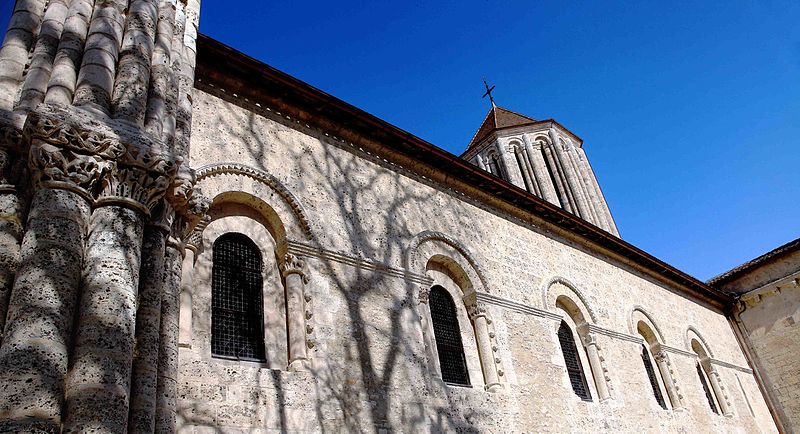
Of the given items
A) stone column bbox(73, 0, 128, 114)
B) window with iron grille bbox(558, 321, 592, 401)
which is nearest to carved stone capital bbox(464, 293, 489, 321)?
window with iron grille bbox(558, 321, 592, 401)

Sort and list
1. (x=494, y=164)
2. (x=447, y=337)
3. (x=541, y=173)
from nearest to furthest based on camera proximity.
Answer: (x=447, y=337) → (x=541, y=173) → (x=494, y=164)

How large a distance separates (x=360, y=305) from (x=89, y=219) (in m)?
3.75

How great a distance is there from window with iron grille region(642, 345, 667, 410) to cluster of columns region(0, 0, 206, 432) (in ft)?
34.5

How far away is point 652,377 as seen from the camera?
1186 cm

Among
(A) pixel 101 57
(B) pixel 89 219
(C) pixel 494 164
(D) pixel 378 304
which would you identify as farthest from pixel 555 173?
(B) pixel 89 219

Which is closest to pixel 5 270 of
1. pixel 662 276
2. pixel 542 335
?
pixel 542 335

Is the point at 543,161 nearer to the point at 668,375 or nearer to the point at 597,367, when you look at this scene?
the point at 668,375

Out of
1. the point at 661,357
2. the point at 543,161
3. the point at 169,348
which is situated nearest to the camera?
the point at 169,348

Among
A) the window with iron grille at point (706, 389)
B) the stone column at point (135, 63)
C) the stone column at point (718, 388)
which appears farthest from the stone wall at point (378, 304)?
the stone column at point (718, 388)

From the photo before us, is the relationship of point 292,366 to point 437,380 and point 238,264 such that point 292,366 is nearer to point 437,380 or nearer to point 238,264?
point 238,264

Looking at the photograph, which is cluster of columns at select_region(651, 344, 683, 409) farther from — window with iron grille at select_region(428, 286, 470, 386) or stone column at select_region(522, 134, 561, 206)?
stone column at select_region(522, 134, 561, 206)

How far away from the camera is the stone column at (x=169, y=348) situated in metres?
3.62

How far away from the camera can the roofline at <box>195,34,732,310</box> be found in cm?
691

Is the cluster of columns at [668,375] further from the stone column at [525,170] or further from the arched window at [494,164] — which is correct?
the arched window at [494,164]
